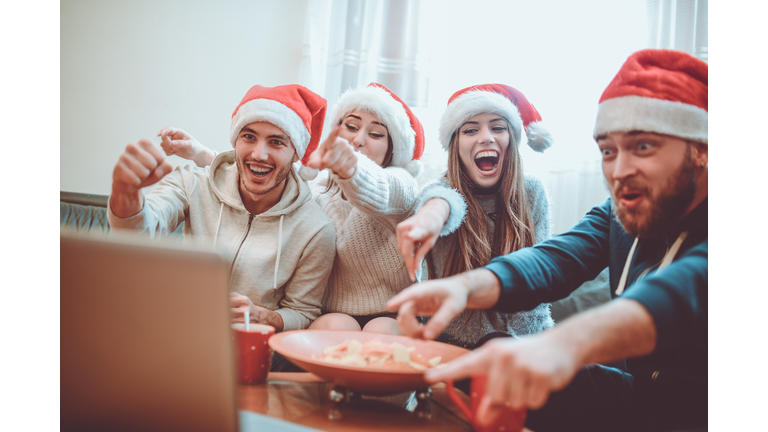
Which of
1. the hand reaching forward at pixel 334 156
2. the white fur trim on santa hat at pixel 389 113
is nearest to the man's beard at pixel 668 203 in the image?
the hand reaching forward at pixel 334 156

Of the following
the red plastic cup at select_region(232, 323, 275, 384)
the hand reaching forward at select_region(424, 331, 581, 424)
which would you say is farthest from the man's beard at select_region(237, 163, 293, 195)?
the hand reaching forward at select_region(424, 331, 581, 424)

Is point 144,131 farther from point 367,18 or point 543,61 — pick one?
point 543,61

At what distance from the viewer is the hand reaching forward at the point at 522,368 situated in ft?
1.59

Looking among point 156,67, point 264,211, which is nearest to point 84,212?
point 264,211

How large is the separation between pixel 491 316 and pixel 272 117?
2.93ft

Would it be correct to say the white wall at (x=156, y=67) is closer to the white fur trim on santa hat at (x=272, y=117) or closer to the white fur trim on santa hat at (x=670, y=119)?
the white fur trim on santa hat at (x=272, y=117)

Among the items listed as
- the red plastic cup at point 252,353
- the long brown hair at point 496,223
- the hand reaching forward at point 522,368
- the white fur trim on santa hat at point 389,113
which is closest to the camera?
the hand reaching forward at point 522,368

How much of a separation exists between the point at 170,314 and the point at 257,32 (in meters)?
2.15

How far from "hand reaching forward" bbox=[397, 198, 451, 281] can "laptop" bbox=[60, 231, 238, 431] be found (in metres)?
0.40

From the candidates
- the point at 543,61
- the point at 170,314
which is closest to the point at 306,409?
the point at 170,314

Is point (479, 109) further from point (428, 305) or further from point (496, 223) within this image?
point (428, 305)

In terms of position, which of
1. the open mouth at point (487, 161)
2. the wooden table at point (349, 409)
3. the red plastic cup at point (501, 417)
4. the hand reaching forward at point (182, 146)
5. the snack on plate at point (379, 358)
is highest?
the hand reaching forward at point (182, 146)

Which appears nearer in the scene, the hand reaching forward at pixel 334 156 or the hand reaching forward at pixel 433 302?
the hand reaching forward at pixel 433 302

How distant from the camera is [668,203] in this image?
0.81 meters
